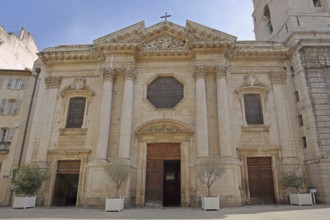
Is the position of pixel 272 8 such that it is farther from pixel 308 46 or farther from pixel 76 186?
pixel 76 186

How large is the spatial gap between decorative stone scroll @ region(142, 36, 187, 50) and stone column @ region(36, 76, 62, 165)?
21.7ft

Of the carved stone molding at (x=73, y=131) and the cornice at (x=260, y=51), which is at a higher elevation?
the cornice at (x=260, y=51)

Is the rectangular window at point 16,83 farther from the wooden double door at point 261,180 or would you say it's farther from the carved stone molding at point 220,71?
the wooden double door at point 261,180

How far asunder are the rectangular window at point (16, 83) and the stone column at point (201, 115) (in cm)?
1244

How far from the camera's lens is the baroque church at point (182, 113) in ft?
46.1

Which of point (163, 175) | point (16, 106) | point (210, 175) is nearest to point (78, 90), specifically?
point (16, 106)

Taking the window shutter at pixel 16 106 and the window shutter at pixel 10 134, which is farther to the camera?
the window shutter at pixel 16 106

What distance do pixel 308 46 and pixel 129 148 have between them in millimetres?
12896

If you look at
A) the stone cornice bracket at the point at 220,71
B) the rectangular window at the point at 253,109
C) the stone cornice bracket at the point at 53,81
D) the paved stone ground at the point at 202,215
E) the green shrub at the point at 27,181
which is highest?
the stone cornice bracket at the point at 220,71

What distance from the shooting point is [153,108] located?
15.7 m

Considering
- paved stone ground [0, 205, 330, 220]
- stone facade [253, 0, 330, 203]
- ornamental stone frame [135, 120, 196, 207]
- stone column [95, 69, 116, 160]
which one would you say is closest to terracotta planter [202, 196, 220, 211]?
paved stone ground [0, 205, 330, 220]

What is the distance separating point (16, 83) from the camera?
704 inches

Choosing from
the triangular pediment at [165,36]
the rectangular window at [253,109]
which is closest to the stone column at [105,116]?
the triangular pediment at [165,36]

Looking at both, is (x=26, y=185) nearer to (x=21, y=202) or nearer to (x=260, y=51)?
(x=21, y=202)
